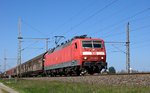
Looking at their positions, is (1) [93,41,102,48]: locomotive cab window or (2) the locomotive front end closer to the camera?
(2) the locomotive front end

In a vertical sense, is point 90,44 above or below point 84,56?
above

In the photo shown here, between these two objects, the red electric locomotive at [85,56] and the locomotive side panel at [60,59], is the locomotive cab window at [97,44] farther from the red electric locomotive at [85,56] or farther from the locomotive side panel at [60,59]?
the locomotive side panel at [60,59]

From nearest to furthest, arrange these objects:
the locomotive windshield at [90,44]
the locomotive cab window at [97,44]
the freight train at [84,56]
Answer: the freight train at [84,56]
the locomotive windshield at [90,44]
the locomotive cab window at [97,44]

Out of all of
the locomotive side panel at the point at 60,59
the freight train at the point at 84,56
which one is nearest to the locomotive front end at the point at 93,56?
the freight train at the point at 84,56

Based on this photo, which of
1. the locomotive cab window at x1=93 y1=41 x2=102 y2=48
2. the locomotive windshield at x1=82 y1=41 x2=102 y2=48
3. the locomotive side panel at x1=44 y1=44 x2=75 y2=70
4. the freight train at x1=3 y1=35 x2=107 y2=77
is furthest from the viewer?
the locomotive side panel at x1=44 y1=44 x2=75 y2=70

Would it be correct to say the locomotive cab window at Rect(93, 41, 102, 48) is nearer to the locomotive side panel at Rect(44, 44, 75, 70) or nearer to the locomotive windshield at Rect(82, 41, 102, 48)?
the locomotive windshield at Rect(82, 41, 102, 48)

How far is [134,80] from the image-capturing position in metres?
15.8

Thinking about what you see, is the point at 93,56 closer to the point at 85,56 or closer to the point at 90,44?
the point at 85,56

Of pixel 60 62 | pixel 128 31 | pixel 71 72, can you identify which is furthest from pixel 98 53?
pixel 128 31

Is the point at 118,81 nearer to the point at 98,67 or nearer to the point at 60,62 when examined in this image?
the point at 98,67

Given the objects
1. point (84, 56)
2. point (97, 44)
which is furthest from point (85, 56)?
point (97, 44)

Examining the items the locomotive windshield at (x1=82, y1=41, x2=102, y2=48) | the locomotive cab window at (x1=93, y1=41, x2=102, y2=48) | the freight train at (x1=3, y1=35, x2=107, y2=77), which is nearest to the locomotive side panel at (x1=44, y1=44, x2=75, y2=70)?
the freight train at (x1=3, y1=35, x2=107, y2=77)

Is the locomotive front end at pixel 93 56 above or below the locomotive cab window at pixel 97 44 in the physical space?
below

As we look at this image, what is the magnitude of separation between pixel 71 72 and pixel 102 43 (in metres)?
4.28
